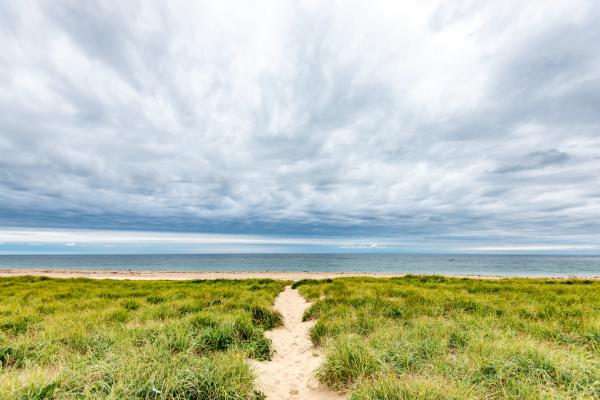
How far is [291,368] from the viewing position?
739cm

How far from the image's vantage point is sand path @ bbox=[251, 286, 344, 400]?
5957 millimetres

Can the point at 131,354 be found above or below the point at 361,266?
above

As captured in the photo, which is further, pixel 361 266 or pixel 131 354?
pixel 361 266

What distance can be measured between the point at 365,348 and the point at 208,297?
36.2 ft

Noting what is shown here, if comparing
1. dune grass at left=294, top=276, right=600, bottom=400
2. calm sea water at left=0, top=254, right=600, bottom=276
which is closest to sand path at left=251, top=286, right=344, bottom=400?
dune grass at left=294, top=276, right=600, bottom=400

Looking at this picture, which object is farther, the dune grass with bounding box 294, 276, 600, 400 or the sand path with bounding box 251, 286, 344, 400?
the sand path with bounding box 251, 286, 344, 400

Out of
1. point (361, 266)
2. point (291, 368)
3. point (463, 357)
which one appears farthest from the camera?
point (361, 266)

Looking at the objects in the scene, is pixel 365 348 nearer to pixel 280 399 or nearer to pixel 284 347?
pixel 280 399

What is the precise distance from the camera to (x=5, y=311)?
11.5 meters

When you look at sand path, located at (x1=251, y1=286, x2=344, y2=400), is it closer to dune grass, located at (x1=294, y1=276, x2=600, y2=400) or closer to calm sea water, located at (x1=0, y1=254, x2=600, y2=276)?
dune grass, located at (x1=294, y1=276, x2=600, y2=400)

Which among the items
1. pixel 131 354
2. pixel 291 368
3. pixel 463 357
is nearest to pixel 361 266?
pixel 291 368

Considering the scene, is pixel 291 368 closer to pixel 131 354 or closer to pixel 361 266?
pixel 131 354

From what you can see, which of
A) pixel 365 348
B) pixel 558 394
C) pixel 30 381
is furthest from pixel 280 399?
pixel 558 394

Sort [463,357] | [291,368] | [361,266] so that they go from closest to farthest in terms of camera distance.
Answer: [463,357] < [291,368] < [361,266]
